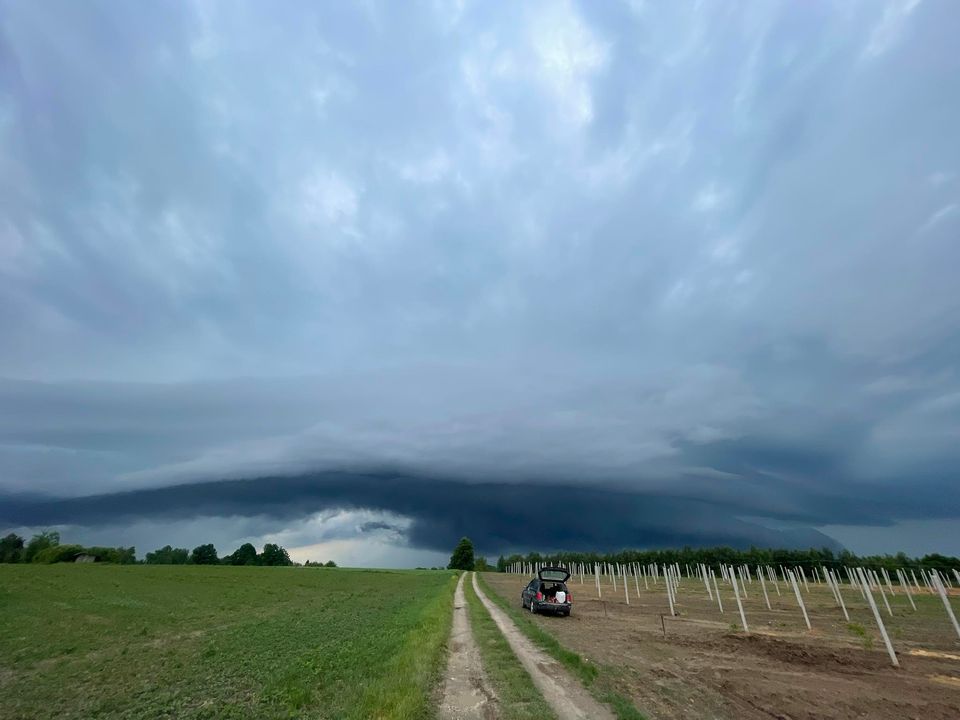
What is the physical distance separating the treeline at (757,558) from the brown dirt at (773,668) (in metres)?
79.1

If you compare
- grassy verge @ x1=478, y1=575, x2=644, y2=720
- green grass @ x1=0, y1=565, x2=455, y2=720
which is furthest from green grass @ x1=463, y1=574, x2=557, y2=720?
green grass @ x1=0, y1=565, x2=455, y2=720

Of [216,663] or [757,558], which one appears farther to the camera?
[757,558]

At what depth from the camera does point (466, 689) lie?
1225 cm

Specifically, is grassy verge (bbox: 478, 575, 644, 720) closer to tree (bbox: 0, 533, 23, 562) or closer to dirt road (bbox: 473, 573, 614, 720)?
dirt road (bbox: 473, 573, 614, 720)

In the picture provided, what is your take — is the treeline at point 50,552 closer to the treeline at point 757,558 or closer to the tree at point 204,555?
the tree at point 204,555

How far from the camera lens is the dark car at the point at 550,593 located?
100 ft

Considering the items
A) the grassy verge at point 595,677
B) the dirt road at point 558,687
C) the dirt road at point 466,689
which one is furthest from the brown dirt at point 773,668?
the dirt road at point 466,689

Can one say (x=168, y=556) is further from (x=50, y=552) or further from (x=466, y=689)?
(x=466, y=689)

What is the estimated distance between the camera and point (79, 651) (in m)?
20.2

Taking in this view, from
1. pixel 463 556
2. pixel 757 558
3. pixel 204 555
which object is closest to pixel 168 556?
pixel 204 555

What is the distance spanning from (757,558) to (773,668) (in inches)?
4928

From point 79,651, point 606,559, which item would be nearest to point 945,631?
point 79,651

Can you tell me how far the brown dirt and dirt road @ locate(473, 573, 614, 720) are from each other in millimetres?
1158

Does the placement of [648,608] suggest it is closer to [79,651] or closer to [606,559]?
[79,651]
